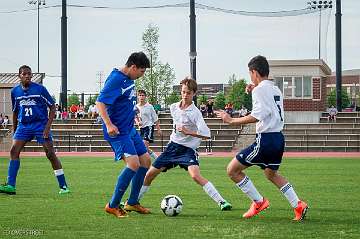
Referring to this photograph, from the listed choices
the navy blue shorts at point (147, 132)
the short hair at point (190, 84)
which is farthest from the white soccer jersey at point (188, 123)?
the navy blue shorts at point (147, 132)

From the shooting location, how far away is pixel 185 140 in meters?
11.7

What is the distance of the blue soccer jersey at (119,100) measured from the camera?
412 inches

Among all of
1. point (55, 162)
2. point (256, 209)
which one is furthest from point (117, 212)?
point (55, 162)

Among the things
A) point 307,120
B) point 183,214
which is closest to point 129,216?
point 183,214

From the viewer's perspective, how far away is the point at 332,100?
7906cm

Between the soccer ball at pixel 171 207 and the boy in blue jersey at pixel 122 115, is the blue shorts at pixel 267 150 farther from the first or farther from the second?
the boy in blue jersey at pixel 122 115

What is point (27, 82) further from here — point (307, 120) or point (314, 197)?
point (307, 120)

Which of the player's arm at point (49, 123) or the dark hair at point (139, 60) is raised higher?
the dark hair at point (139, 60)

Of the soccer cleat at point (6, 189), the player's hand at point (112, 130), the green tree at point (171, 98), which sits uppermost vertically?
the green tree at point (171, 98)

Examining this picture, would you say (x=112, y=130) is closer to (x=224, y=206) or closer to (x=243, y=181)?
(x=243, y=181)

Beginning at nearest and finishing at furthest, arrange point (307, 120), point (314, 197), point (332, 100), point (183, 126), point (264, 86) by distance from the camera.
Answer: point (264, 86), point (183, 126), point (314, 197), point (307, 120), point (332, 100)

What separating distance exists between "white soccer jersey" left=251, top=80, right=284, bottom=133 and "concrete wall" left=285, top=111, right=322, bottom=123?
40.4 m

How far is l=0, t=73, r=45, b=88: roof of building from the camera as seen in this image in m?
58.1

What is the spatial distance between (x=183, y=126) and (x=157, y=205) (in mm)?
1409
